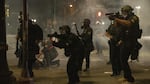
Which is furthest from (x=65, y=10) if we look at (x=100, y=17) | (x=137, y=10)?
(x=137, y=10)

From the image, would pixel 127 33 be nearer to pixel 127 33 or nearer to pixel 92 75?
pixel 127 33

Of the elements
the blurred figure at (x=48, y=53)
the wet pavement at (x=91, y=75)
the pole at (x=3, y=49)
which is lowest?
the wet pavement at (x=91, y=75)

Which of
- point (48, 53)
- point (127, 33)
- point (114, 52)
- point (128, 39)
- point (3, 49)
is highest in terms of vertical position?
point (127, 33)

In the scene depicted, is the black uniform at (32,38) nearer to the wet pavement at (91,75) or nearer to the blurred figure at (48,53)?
the wet pavement at (91,75)

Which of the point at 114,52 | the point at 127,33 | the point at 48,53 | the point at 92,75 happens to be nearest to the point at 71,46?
the point at 127,33

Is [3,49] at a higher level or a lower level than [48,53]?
higher

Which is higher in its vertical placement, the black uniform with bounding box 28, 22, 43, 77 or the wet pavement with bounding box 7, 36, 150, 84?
the black uniform with bounding box 28, 22, 43, 77

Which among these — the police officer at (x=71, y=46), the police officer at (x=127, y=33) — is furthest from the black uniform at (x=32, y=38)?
the police officer at (x=127, y=33)

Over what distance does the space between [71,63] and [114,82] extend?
5.14 ft

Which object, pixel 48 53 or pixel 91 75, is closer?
pixel 91 75

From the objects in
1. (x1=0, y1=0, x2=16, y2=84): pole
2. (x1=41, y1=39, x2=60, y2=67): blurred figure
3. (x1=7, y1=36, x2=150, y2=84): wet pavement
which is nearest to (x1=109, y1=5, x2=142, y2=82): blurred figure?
(x1=7, y1=36, x2=150, y2=84): wet pavement

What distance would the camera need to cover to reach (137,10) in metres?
64.8

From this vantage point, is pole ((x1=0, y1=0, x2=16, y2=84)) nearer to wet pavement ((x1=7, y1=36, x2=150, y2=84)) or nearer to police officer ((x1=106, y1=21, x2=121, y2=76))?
wet pavement ((x1=7, y1=36, x2=150, y2=84))

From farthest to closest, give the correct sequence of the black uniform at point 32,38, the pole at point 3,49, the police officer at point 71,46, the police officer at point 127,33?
1. the black uniform at point 32,38
2. the police officer at point 127,33
3. the police officer at point 71,46
4. the pole at point 3,49
